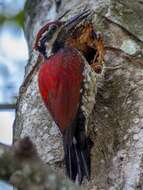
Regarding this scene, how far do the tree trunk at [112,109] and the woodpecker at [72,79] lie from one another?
54 millimetres

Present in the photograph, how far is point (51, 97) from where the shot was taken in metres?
2.59

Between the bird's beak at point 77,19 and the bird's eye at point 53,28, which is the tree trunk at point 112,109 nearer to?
the bird's beak at point 77,19

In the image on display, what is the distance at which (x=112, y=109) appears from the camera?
2570 mm

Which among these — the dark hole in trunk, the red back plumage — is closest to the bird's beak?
the dark hole in trunk

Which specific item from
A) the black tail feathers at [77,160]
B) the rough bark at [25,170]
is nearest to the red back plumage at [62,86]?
the black tail feathers at [77,160]

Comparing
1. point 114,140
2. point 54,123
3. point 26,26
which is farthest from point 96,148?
point 26,26

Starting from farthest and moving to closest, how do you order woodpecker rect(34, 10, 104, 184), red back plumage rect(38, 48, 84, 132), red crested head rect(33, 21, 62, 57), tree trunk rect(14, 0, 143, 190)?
red crested head rect(33, 21, 62, 57), red back plumage rect(38, 48, 84, 132), woodpecker rect(34, 10, 104, 184), tree trunk rect(14, 0, 143, 190)

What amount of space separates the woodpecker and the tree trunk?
0.18 ft

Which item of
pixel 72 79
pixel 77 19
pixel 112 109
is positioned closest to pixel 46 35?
pixel 77 19

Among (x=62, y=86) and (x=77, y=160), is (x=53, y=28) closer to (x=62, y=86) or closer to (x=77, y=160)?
(x=62, y=86)

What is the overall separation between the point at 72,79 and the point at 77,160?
47cm

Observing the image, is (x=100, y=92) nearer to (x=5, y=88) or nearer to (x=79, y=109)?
(x=79, y=109)

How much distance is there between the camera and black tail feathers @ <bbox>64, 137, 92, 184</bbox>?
2.30 metres

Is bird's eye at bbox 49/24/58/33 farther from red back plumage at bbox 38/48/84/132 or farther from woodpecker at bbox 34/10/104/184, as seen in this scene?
red back plumage at bbox 38/48/84/132
